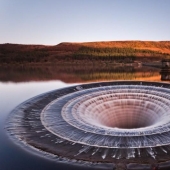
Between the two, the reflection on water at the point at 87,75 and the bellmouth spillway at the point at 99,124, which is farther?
the reflection on water at the point at 87,75

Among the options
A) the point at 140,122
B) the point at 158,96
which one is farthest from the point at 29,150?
the point at 158,96

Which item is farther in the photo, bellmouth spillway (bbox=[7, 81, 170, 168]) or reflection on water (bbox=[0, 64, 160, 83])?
reflection on water (bbox=[0, 64, 160, 83])

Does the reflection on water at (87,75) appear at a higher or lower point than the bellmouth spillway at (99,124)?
higher

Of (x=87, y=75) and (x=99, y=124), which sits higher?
(x=87, y=75)

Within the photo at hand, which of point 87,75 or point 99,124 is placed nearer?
point 99,124

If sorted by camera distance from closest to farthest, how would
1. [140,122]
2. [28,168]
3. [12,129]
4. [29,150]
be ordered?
[28,168], [29,150], [12,129], [140,122]

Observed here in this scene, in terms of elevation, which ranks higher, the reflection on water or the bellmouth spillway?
the reflection on water

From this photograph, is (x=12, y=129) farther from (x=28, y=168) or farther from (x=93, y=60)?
(x=93, y=60)

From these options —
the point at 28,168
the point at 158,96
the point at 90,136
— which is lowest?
the point at 28,168
